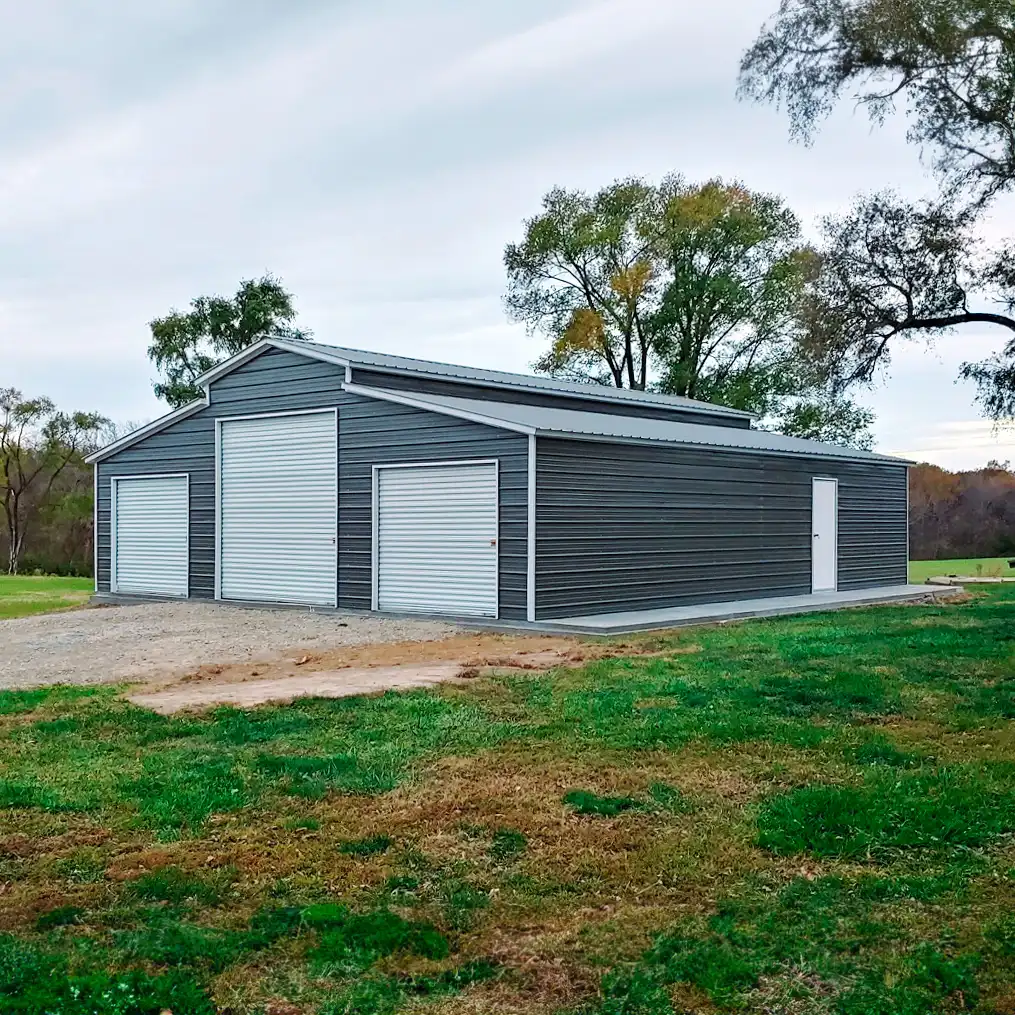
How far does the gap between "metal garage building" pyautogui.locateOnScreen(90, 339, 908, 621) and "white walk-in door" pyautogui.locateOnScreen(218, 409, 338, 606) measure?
0.11ft

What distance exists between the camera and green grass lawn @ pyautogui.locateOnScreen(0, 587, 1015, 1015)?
122 inches

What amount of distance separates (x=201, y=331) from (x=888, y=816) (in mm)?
35281

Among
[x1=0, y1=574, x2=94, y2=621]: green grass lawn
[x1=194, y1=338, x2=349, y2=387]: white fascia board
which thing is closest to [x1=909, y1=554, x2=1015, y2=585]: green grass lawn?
[x1=194, y1=338, x2=349, y2=387]: white fascia board

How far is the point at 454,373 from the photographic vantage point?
1856cm

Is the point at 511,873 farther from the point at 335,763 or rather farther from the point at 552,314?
the point at 552,314

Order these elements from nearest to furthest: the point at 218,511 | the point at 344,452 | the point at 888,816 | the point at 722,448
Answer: the point at 888,816 → the point at 344,452 → the point at 722,448 → the point at 218,511

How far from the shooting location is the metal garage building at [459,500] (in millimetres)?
13867

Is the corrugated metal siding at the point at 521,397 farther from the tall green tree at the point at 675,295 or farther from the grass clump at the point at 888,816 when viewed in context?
the tall green tree at the point at 675,295

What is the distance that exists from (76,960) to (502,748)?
311 cm

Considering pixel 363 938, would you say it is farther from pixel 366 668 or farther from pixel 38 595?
pixel 38 595

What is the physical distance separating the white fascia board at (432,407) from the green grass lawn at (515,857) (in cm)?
628

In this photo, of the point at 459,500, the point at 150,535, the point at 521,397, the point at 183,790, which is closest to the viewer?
the point at 183,790

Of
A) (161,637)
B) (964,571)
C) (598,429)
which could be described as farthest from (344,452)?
(964,571)

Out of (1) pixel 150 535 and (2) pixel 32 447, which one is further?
(2) pixel 32 447
